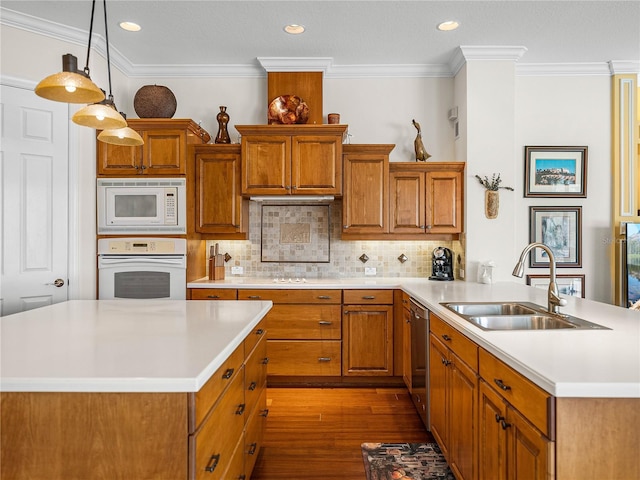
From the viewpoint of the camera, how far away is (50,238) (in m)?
3.36

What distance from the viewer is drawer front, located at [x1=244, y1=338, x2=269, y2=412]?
6.52ft

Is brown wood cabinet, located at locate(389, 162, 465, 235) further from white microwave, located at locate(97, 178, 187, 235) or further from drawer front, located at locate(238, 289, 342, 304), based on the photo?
white microwave, located at locate(97, 178, 187, 235)

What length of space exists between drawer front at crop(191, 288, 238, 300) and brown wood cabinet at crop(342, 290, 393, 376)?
1.00 m

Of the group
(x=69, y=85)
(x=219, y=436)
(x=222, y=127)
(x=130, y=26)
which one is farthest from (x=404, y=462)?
(x=130, y=26)

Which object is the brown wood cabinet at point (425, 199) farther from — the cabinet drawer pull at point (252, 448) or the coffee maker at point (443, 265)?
the cabinet drawer pull at point (252, 448)

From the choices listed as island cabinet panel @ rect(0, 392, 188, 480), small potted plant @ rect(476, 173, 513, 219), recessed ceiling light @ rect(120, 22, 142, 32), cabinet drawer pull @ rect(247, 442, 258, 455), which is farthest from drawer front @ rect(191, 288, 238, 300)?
island cabinet panel @ rect(0, 392, 188, 480)

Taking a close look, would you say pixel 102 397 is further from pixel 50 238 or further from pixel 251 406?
pixel 50 238

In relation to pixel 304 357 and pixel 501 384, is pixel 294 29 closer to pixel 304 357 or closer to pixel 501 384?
pixel 304 357

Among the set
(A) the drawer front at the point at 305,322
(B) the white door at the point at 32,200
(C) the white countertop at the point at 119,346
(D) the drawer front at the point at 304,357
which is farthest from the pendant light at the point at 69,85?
(D) the drawer front at the point at 304,357

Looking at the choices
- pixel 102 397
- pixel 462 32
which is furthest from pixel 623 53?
pixel 102 397

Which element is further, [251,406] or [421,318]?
[421,318]

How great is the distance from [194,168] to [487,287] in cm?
274

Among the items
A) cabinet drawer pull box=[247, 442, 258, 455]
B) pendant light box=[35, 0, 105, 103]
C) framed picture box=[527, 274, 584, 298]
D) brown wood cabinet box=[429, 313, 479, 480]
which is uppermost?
pendant light box=[35, 0, 105, 103]

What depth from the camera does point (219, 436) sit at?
147 cm
